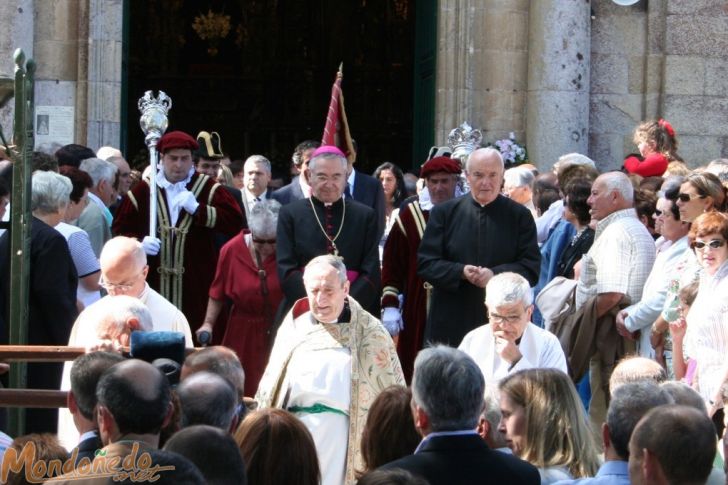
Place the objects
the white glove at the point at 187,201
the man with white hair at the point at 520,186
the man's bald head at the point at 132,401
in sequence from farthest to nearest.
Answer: the man with white hair at the point at 520,186
the white glove at the point at 187,201
the man's bald head at the point at 132,401

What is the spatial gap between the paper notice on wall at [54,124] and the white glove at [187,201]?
11.6 feet

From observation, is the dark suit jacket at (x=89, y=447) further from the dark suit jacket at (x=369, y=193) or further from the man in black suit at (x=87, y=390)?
the dark suit jacket at (x=369, y=193)

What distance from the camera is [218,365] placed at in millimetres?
6184

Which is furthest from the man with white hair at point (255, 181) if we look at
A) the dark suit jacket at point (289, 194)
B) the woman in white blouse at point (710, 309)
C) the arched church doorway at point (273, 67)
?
the arched church doorway at point (273, 67)

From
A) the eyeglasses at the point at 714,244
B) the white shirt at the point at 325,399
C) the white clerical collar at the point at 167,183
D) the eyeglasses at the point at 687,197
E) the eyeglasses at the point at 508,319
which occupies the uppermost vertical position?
the white clerical collar at the point at 167,183

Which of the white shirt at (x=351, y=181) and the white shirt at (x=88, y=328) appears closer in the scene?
the white shirt at (x=88, y=328)

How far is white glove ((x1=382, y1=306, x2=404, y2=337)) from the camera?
31.9 feet

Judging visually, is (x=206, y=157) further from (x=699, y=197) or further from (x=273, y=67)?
(x=273, y=67)

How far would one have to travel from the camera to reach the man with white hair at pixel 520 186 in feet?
37.9

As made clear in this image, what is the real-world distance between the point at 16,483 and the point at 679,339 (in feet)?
15.3

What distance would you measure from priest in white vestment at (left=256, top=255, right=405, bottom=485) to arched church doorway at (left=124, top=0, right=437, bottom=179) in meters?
13.2

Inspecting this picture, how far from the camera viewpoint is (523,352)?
7719 millimetres

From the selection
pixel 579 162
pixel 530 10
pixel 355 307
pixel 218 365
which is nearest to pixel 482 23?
pixel 530 10

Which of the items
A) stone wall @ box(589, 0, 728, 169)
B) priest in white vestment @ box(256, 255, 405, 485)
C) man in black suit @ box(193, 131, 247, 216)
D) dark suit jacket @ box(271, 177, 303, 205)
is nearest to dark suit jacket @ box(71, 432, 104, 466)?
priest in white vestment @ box(256, 255, 405, 485)
